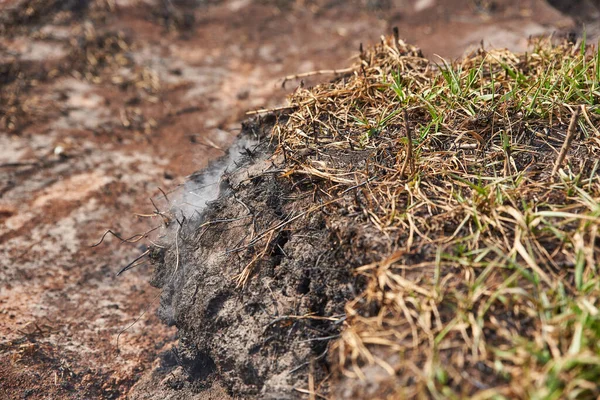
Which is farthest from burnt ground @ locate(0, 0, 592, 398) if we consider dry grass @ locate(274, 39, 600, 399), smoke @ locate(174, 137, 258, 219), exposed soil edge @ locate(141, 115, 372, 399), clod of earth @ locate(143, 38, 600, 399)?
dry grass @ locate(274, 39, 600, 399)

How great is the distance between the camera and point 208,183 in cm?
258

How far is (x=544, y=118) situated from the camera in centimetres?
216

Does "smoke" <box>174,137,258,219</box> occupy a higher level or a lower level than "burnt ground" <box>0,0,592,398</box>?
higher

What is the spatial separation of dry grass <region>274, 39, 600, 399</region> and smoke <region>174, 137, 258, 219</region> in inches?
13.0

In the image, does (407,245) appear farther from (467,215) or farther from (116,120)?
(116,120)

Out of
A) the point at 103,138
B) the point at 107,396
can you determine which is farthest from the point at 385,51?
the point at 103,138

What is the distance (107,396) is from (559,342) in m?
2.14

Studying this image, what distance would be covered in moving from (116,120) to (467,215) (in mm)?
4055

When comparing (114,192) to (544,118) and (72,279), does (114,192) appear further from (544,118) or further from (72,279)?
(544,118)

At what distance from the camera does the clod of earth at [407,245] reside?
1430 mm

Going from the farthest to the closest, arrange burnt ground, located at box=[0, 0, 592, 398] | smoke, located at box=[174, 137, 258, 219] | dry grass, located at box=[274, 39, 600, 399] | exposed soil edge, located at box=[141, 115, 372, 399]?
burnt ground, located at box=[0, 0, 592, 398], smoke, located at box=[174, 137, 258, 219], exposed soil edge, located at box=[141, 115, 372, 399], dry grass, located at box=[274, 39, 600, 399]

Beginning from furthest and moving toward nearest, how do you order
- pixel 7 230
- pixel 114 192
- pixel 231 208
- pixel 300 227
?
pixel 114 192 < pixel 7 230 < pixel 231 208 < pixel 300 227

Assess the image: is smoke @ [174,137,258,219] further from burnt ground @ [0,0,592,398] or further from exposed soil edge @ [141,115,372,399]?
burnt ground @ [0,0,592,398]

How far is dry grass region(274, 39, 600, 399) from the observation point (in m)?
1.38
